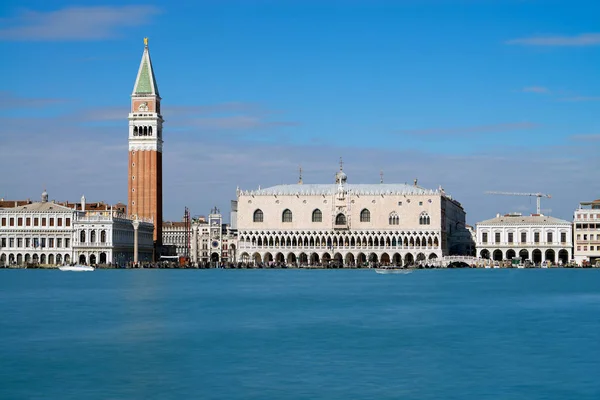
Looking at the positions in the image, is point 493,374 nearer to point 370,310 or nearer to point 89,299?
point 370,310

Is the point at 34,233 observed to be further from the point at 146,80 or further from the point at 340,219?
the point at 340,219

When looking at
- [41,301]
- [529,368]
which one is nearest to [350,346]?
[529,368]

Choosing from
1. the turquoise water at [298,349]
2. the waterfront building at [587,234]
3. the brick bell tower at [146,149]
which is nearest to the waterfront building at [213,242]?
the brick bell tower at [146,149]

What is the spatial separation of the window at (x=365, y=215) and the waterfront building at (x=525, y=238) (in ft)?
45.6

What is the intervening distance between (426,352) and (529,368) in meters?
3.87

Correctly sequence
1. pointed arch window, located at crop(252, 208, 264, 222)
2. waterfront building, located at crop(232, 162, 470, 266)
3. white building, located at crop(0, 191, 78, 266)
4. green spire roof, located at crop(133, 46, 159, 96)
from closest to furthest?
white building, located at crop(0, 191, 78, 266)
waterfront building, located at crop(232, 162, 470, 266)
pointed arch window, located at crop(252, 208, 264, 222)
green spire roof, located at crop(133, 46, 159, 96)

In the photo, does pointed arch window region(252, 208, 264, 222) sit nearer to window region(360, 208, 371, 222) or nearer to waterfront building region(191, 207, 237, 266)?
window region(360, 208, 371, 222)

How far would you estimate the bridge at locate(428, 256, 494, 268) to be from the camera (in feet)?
408

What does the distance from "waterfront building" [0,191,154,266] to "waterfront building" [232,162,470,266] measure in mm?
14453

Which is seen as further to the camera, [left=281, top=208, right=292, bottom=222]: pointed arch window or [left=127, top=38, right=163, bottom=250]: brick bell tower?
[left=127, top=38, right=163, bottom=250]: brick bell tower

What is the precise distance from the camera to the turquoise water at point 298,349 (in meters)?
24.2

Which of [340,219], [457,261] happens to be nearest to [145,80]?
[340,219]

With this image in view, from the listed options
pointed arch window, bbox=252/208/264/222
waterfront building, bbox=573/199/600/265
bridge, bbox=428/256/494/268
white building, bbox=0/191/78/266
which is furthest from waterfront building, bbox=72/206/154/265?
waterfront building, bbox=573/199/600/265

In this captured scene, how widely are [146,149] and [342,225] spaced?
25.5 meters
